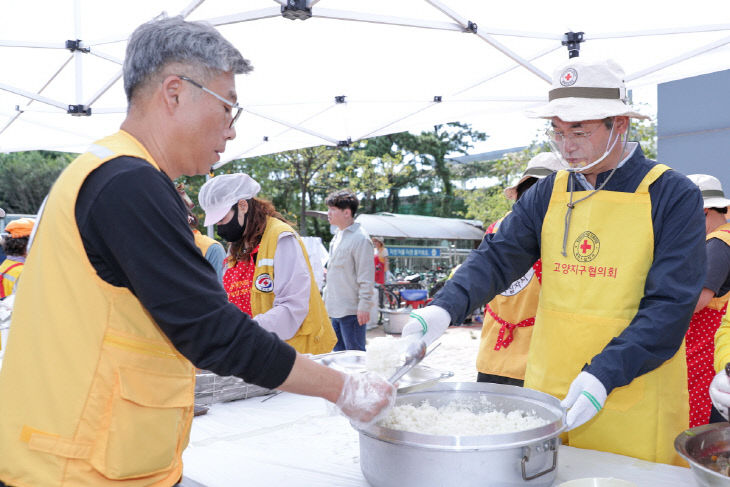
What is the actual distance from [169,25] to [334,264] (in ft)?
14.7

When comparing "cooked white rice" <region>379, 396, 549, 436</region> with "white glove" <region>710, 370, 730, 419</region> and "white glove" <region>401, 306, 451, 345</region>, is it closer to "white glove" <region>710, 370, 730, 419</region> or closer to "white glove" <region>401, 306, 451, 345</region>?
"white glove" <region>401, 306, 451, 345</region>

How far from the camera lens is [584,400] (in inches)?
61.1

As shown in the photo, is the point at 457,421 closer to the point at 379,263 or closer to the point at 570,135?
the point at 570,135

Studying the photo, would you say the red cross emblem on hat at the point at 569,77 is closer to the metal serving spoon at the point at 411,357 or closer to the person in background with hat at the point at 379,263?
the metal serving spoon at the point at 411,357

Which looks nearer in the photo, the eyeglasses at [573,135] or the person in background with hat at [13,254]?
the eyeglasses at [573,135]

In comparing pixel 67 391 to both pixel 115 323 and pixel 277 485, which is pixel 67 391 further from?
pixel 277 485

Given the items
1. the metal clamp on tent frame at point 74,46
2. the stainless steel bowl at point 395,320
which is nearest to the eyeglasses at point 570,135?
the metal clamp on tent frame at point 74,46

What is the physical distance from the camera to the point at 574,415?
1.54 meters

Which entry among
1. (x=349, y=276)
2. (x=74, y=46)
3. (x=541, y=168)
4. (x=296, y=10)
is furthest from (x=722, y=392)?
(x=74, y=46)

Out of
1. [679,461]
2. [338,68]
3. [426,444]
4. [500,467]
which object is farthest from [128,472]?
[338,68]

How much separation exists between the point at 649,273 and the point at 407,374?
0.88 m

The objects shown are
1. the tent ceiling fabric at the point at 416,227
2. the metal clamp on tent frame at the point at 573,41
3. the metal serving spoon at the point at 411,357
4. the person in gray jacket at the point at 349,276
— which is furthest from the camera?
the tent ceiling fabric at the point at 416,227

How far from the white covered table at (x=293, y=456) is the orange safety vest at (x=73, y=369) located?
1.70ft

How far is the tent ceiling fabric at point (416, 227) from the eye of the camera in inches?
616
